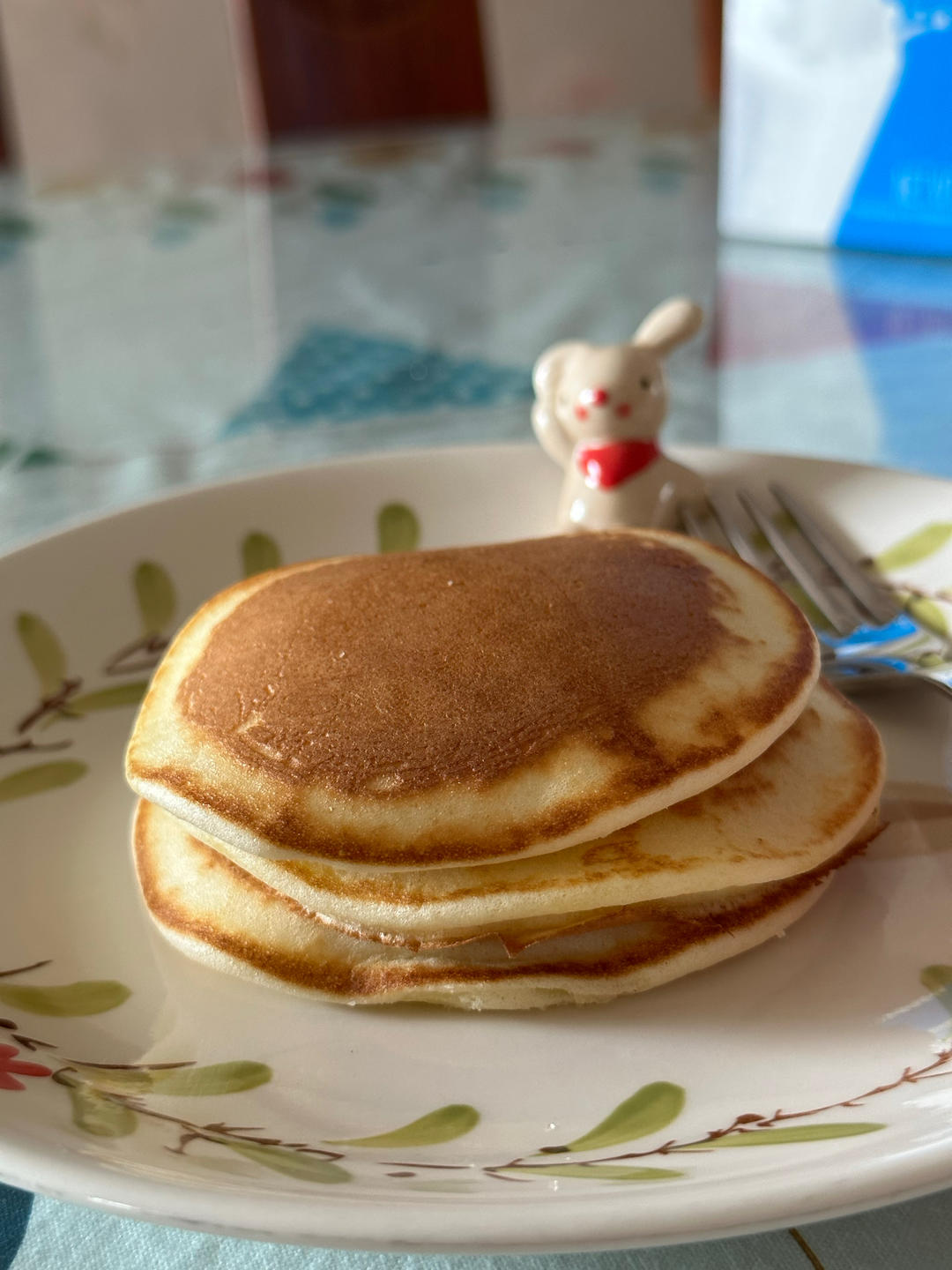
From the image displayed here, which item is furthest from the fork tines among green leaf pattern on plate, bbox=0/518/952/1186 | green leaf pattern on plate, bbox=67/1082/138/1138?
green leaf pattern on plate, bbox=67/1082/138/1138

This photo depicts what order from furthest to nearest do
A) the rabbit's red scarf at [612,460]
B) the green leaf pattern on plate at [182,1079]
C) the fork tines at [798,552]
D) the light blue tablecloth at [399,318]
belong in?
1. the light blue tablecloth at [399,318]
2. the rabbit's red scarf at [612,460]
3. the fork tines at [798,552]
4. the green leaf pattern on plate at [182,1079]

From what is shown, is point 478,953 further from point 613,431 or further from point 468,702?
point 613,431

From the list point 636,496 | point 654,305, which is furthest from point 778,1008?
point 654,305

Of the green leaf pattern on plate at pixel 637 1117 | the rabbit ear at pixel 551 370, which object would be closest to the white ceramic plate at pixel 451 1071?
the green leaf pattern on plate at pixel 637 1117

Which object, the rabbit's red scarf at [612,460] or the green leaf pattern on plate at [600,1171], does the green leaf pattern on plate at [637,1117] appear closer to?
the green leaf pattern on plate at [600,1171]

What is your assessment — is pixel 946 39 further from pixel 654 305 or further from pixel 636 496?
pixel 636 496

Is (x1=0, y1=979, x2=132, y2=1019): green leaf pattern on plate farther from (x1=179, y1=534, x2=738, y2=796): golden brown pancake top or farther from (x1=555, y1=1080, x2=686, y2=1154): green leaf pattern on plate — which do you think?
(x1=555, y1=1080, x2=686, y2=1154): green leaf pattern on plate
